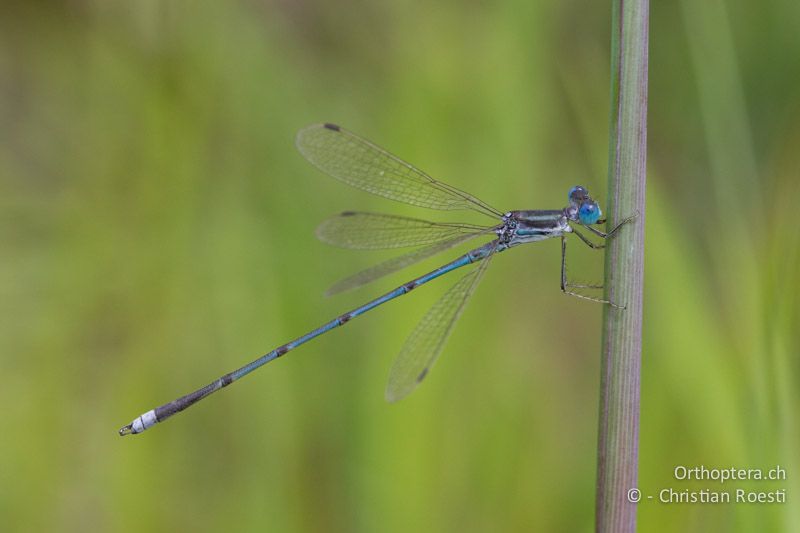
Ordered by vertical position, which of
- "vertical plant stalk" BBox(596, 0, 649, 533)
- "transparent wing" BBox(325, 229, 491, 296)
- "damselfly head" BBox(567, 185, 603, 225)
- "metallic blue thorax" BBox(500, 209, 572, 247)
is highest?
"metallic blue thorax" BBox(500, 209, 572, 247)

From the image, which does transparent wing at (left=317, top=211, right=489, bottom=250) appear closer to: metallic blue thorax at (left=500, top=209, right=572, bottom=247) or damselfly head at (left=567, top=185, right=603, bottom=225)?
metallic blue thorax at (left=500, top=209, right=572, bottom=247)

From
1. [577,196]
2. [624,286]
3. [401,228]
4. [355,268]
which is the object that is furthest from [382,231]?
[624,286]

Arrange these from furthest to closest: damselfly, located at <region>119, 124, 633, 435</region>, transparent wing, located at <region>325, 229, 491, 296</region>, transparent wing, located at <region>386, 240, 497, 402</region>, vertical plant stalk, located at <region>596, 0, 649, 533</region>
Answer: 1. transparent wing, located at <region>325, 229, 491, 296</region>
2. damselfly, located at <region>119, 124, 633, 435</region>
3. transparent wing, located at <region>386, 240, 497, 402</region>
4. vertical plant stalk, located at <region>596, 0, 649, 533</region>

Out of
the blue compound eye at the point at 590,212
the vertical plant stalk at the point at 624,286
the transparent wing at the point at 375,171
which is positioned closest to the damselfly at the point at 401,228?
the transparent wing at the point at 375,171

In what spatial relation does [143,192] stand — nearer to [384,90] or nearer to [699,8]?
[384,90]

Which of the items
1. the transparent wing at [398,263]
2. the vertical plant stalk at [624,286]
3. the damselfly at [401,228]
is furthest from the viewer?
the transparent wing at [398,263]

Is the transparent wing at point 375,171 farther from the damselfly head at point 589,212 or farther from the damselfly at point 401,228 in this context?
the damselfly head at point 589,212

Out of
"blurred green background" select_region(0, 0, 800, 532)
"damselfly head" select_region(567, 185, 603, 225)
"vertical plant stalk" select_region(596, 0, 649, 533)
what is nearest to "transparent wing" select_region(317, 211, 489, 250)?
"blurred green background" select_region(0, 0, 800, 532)
